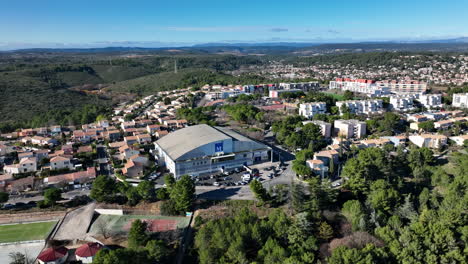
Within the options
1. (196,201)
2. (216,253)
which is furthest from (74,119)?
(216,253)

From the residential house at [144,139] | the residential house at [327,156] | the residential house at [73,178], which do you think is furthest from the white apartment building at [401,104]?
the residential house at [73,178]

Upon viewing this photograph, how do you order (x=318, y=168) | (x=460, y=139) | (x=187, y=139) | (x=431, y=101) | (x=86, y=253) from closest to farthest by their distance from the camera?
(x=86, y=253), (x=318, y=168), (x=187, y=139), (x=460, y=139), (x=431, y=101)

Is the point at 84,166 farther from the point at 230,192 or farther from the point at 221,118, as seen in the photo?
the point at 221,118

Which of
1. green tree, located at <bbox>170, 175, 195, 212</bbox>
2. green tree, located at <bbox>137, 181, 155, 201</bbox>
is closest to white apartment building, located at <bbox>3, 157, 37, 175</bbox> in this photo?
green tree, located at <bbox>137, 181, 155, 201</bbox>

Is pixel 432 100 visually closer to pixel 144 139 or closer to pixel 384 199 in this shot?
pixel 384 199

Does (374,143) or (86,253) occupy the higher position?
(374,143)

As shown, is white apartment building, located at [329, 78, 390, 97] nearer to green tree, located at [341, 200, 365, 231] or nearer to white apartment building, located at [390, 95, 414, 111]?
white apartment building, located at [390, 95, 414, 111]

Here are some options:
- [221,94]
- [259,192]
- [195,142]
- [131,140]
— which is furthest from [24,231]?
[221,94]
